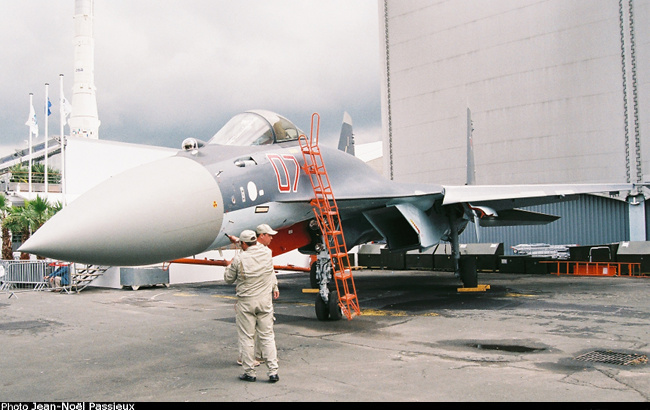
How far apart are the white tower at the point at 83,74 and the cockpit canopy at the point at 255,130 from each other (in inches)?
1861

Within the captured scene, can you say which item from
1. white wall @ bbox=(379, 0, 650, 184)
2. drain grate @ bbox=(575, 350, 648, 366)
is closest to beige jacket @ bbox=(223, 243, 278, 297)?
drain grate @ bbox=(575, 350, 648, 366)

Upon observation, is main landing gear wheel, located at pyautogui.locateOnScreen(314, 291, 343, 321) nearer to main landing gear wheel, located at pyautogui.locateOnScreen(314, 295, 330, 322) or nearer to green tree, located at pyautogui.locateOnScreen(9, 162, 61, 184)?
main landing gear wheel, located at pyautogui.locateOnScreen(314, 295, 330, 322)

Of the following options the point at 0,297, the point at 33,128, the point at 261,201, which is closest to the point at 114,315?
the point at 261,201

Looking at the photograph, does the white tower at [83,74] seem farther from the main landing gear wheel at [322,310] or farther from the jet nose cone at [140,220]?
the jet nose cone at [140,220]

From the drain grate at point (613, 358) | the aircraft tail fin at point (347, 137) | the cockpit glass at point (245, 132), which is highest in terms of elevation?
the aircraft tail fin at point (347, 137)

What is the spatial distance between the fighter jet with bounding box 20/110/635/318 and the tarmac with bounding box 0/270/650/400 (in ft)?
3.87

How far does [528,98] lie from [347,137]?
1115cm

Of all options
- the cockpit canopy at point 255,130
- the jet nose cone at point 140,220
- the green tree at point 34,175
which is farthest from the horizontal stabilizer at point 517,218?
the green tree at point 34,175

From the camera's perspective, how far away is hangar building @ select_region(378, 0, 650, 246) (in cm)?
1920

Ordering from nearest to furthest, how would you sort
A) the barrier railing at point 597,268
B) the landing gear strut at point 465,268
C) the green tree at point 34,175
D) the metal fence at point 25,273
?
the landing gear strut at point 465,268 → the metal fence at point 25,273 → the barrier railing at point 597,268 → the green tree at point 34,175

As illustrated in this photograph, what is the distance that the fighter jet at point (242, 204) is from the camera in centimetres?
475

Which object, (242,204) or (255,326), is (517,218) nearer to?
(242,204)

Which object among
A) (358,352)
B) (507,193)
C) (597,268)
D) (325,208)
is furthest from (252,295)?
(597,268)

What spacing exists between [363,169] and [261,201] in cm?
336
